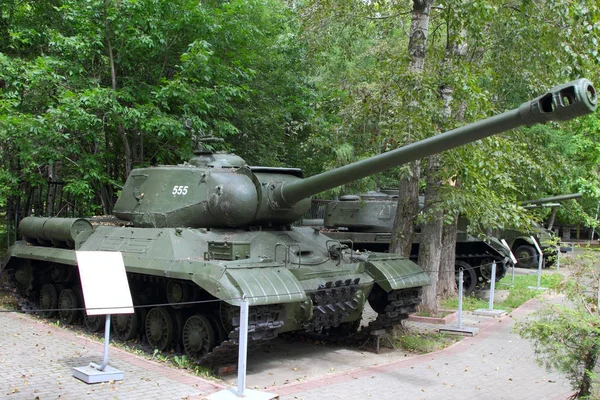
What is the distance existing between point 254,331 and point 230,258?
1038 millimetres

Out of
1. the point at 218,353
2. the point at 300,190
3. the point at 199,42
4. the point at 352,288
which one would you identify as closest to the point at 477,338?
the point at 352,288

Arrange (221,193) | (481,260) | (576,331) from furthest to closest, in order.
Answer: (481,260)
(221,193)
(576,331)

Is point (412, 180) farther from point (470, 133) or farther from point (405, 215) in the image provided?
point (470, 133)

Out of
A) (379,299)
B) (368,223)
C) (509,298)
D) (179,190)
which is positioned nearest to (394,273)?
(379,299)

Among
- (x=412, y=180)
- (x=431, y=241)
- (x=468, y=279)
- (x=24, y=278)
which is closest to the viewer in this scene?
(x=412, y=180)

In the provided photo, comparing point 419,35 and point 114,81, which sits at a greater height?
point 419,35

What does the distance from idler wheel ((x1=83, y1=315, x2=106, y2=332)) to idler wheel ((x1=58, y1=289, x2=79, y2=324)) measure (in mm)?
388

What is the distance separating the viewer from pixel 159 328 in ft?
30.0

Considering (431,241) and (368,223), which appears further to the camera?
(368,223)

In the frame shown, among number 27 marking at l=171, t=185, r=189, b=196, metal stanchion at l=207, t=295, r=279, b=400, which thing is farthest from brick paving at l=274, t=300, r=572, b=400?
number 27 marking at l=171, t=185, r=189, b=196

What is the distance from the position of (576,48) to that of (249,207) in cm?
573

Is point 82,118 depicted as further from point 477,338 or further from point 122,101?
point 477,338

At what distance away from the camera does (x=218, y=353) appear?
307 inches

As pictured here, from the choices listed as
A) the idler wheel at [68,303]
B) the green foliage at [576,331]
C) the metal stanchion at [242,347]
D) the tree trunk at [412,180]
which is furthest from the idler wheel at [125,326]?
the green foliage at [576,331]
